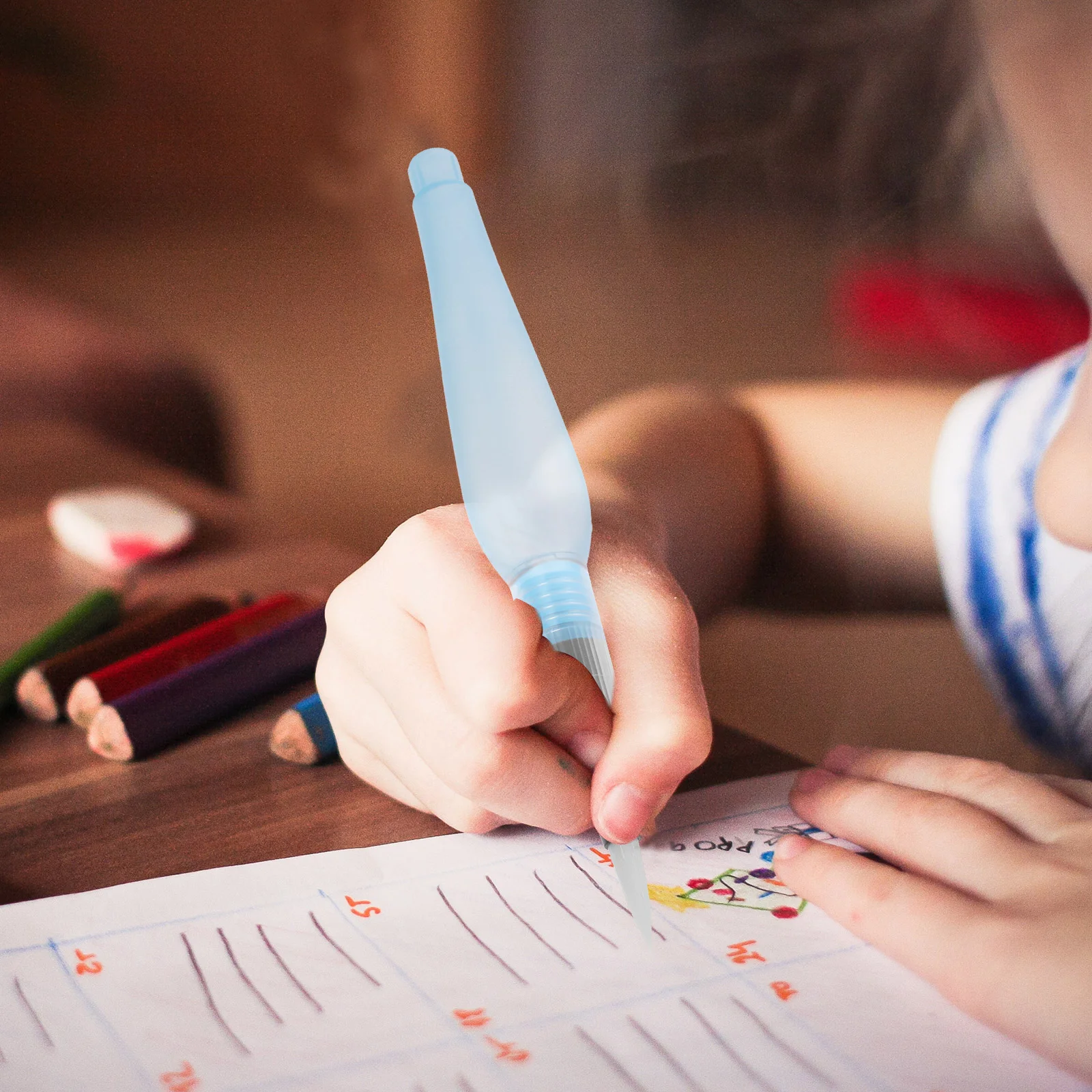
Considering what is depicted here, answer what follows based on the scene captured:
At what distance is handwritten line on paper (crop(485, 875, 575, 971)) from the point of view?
0.14m

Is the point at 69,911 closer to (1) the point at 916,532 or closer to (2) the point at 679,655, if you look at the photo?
(2) the point at 679,655

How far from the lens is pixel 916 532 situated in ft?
1.10

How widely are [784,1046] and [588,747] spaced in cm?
5

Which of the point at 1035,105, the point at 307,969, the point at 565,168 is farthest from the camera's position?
the point at 565,168

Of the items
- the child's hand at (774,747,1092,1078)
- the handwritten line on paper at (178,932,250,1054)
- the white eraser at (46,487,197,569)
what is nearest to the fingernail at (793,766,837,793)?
the child's hand at (774,747,1092,1078)

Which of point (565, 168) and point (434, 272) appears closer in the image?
point (434, 272)

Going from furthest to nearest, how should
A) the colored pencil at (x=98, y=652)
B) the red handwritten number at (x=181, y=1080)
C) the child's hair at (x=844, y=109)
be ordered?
the child's hair at (x=844, y=109), the colored pencil at (x=98, y=652), the red handwritten number at (x=181, y=1080)

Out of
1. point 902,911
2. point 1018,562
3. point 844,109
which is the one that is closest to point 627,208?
point 844,109

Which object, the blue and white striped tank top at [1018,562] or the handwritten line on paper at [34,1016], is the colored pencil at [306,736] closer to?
the handwritten line on paper at [34,1016]

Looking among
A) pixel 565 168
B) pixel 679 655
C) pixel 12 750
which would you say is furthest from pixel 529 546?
pixel 565 168

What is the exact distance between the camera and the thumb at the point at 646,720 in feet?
0.44

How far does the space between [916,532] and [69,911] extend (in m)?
0.28

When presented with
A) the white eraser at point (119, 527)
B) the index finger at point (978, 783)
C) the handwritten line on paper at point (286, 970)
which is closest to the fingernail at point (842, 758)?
the index finger at point (978, 783)

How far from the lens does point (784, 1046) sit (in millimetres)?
119
